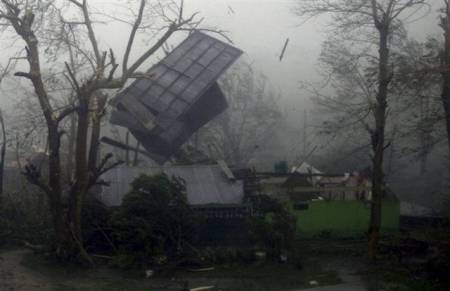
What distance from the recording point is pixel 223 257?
11.1 meters

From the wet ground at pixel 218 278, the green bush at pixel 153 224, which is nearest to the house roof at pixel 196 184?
the green bush at pixel 153 224

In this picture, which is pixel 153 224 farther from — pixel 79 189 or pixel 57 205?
pixel 57 205

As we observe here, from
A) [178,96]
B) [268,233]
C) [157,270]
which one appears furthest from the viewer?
[178,96]

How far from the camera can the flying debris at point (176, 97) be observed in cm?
1457

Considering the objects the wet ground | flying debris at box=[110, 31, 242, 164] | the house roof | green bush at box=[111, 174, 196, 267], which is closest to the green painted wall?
the house roof

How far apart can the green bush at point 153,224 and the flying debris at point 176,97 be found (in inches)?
128

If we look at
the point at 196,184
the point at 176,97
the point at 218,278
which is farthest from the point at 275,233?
the point at 176,97

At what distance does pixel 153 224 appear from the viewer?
11.1m

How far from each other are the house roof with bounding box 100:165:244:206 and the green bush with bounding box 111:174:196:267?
1753mm

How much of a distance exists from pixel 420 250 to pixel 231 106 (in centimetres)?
1407

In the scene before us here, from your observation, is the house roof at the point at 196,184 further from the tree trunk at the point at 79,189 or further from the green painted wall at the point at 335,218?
the tree trunk at the point at 79,189

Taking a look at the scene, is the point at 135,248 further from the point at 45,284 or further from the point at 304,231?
the point at 304,231

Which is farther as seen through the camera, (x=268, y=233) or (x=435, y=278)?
(x=268, y=233)

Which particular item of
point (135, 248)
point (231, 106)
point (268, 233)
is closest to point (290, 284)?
point (268, 233)
